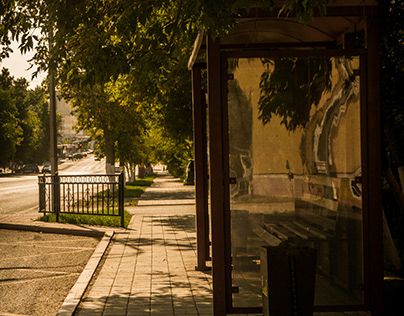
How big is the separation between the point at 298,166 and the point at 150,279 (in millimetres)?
3679

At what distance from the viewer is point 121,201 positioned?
1873 centimetres

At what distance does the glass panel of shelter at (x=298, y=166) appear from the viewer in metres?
7.50

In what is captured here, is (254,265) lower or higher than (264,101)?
lower

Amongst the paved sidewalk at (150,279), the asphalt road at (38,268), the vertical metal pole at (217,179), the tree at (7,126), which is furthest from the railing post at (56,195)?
the tree at (7,126)

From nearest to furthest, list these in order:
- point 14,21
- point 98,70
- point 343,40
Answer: point 343,40 → point 98,70 → point 14,21

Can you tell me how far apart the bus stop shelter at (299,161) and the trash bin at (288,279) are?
643 mm

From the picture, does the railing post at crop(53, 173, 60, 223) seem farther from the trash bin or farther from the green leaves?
the trash bin

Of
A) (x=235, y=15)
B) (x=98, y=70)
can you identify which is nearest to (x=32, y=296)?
(x=98, y=70)

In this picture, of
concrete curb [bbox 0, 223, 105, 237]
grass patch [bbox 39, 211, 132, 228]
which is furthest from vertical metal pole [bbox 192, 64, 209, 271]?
grass patch [bbox 39, 211, 132, 228]

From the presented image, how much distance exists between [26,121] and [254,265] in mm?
104924

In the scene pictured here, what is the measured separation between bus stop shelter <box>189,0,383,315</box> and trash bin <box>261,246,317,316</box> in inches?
25.3

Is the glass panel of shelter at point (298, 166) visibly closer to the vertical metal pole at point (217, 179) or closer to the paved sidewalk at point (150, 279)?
the vertical metal pole at point (217, 179)

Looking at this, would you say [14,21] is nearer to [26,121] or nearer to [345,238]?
[345,238]

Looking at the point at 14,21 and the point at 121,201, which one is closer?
the point at 14,21
